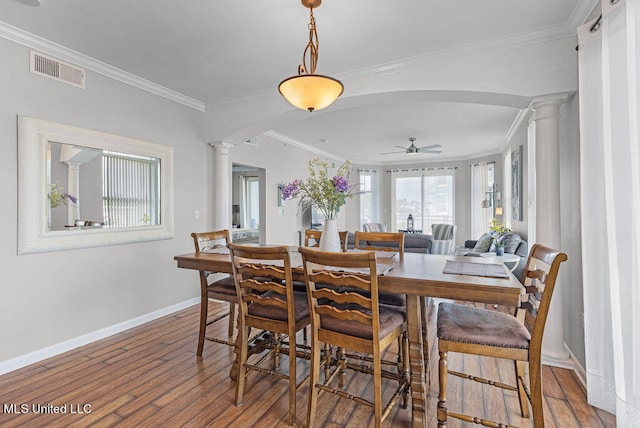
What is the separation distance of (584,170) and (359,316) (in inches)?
64.7

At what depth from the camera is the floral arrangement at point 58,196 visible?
109 inches

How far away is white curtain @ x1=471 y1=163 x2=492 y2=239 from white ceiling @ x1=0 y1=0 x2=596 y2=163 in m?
5.51

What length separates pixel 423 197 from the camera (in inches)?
344

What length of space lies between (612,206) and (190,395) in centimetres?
271

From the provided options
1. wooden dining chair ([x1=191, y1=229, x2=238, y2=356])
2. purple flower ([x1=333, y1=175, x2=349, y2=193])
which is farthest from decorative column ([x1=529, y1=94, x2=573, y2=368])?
wooden dining chair ([x1=191, y1=229, x2=238, y2=356])

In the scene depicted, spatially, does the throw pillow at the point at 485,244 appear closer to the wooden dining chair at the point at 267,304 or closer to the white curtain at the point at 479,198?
the white curtain at the point at 479,198

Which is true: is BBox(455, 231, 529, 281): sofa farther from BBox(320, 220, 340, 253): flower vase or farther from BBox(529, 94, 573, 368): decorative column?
BBox(320, 220, 340, 253): flower vase

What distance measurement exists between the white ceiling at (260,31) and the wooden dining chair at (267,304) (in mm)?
1685

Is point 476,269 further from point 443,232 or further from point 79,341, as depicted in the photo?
point 443,232

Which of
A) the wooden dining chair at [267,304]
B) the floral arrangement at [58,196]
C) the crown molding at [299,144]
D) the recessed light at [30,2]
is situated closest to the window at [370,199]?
the crown molding at [299,144]

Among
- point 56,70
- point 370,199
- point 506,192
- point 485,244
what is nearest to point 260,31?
point 56,70

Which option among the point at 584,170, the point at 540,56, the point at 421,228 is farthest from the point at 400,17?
the point at 421,228

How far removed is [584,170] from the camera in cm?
197

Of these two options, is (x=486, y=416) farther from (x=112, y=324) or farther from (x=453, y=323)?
(x=112, y=324)
